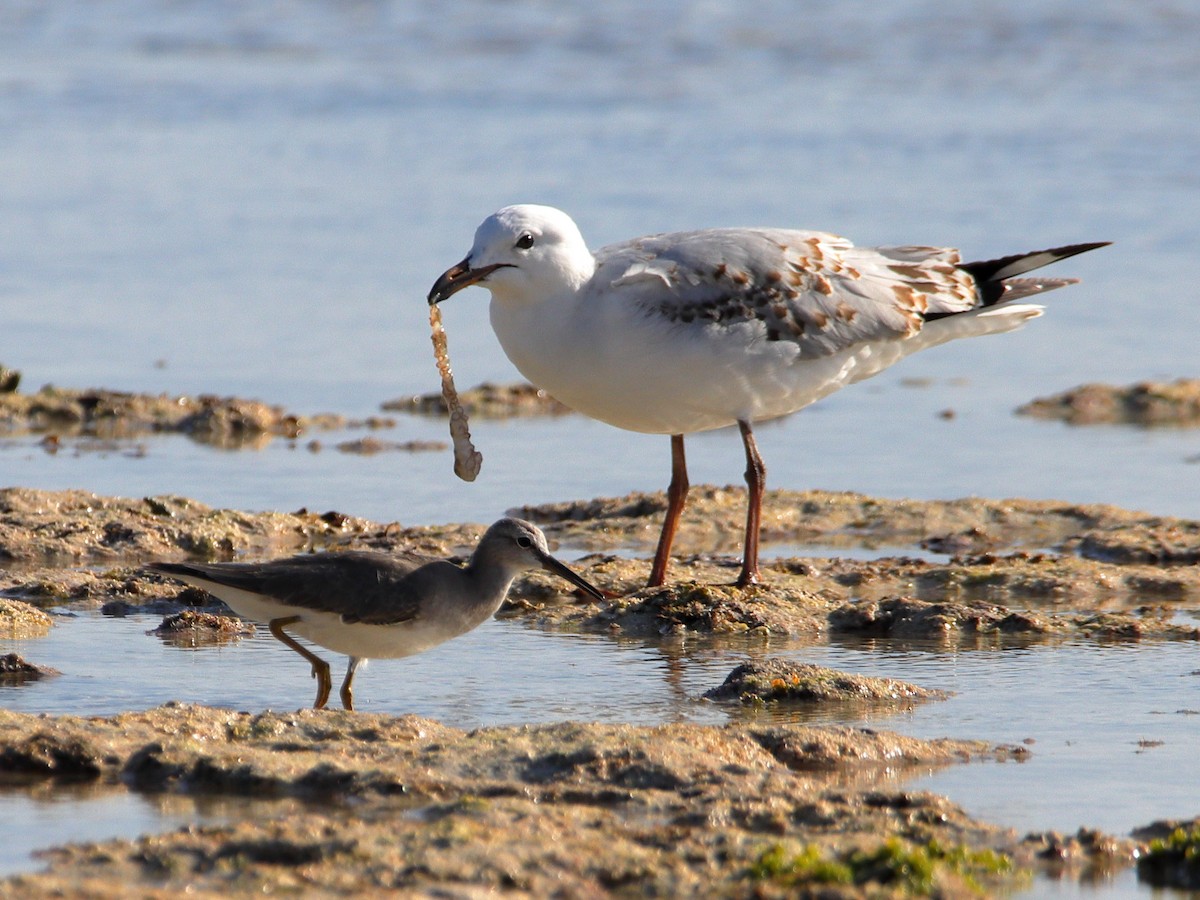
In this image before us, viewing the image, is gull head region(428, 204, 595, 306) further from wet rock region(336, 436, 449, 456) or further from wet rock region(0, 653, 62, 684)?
wet rock region(336, 436, 449, 456)

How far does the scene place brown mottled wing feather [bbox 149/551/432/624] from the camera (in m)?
6.25

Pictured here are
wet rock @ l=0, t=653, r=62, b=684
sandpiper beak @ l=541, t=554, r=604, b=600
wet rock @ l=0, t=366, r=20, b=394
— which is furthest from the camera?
wet rock @ l=0, t=366, r=20, b=394

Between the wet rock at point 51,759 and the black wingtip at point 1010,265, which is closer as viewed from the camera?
the wet rock at point 51,759

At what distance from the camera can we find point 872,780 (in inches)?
214

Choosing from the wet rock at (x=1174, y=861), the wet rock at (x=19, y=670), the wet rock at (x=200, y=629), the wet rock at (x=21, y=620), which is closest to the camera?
the wet rock at (x=1174, y=861)

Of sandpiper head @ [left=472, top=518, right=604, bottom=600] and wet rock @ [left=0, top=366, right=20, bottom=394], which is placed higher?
wet rock @ [left=0, top=366, right=20, bottom=394]

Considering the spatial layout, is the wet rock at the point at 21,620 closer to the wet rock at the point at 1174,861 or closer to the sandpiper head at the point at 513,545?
the sandpiper head at the point at 513,545

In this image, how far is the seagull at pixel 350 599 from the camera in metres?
6.27

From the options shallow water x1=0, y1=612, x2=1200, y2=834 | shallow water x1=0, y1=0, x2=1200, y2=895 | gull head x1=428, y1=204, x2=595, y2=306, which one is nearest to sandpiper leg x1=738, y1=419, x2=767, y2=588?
shallow water x1=0, y1=612, x2=1200, y2=834

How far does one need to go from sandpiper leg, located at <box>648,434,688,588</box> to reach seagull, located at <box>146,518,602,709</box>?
1617mm

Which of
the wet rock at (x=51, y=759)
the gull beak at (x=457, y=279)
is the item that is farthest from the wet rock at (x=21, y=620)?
the gull beak at (x=457, y=279)

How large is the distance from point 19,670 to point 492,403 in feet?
20.3

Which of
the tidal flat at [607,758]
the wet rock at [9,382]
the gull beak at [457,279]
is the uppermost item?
the gull beak at [457,279]

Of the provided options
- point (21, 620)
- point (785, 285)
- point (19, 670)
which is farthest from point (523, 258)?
point (19, 670)
